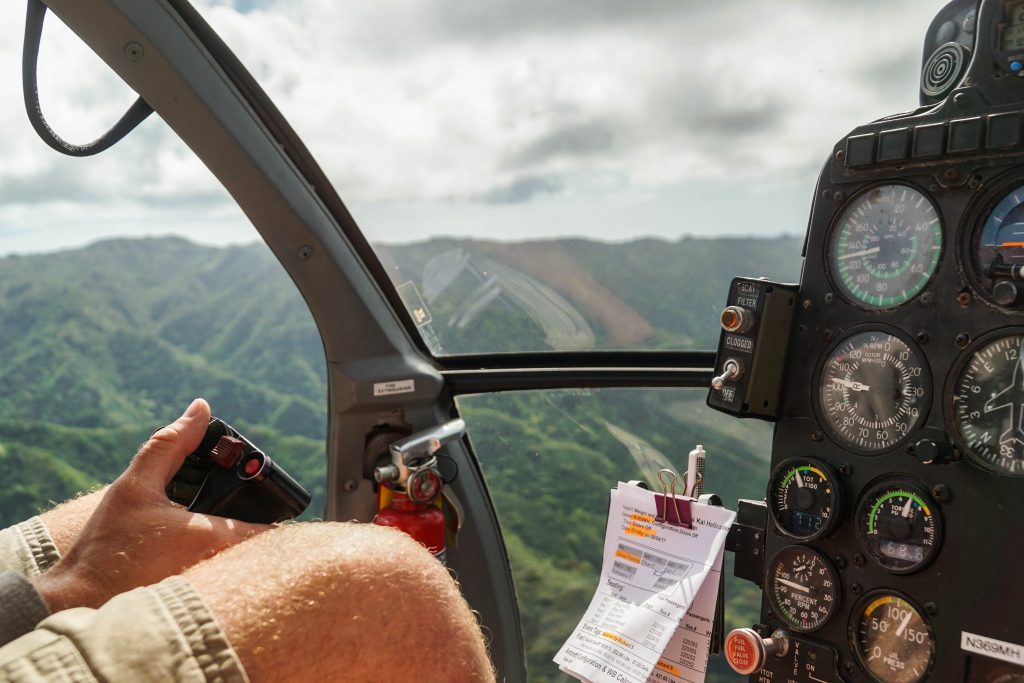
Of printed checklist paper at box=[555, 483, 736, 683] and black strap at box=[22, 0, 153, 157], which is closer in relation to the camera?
printed checklist paper at box=[555, 483, 736, 683]

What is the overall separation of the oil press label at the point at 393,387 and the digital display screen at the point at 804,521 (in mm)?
1120

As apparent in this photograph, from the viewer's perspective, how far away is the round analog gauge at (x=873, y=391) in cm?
145

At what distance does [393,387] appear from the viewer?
2.29 m

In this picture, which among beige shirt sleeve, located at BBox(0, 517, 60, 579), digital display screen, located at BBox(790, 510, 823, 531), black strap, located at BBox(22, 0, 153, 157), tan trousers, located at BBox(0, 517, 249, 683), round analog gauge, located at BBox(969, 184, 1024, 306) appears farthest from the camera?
black strap, located at BBox(22, 0, 153, 157)

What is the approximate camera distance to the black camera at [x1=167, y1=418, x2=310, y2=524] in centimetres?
140

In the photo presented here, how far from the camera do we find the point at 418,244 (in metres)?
2.39

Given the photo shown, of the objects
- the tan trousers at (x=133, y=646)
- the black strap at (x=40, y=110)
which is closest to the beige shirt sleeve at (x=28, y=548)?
the tan trousers at (x=133, y=646)

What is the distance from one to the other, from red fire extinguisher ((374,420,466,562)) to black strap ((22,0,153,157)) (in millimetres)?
1012

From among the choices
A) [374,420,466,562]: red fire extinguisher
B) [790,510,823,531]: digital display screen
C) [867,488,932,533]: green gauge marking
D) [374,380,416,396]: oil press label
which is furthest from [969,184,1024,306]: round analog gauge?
[374,380,416,396]: oil press label

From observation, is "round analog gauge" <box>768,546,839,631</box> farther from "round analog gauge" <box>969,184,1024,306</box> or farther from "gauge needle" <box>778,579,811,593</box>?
"round analog gauge" <box>969,184,1024,306</box>

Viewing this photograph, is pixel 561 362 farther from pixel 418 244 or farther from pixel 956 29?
pixel 956 29

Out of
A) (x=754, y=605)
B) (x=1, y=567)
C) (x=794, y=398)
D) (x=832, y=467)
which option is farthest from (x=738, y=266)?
(x=1, y=567)

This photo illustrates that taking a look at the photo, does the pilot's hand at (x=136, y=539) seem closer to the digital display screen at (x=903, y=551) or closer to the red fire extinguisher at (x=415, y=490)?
the red fire extinguisher at (x=415, y=490)

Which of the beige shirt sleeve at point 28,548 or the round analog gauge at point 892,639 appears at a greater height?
the beige shirt sleeve at point 28,548
